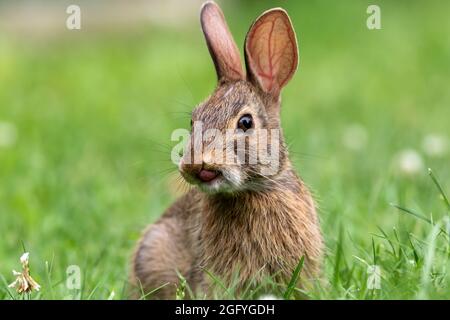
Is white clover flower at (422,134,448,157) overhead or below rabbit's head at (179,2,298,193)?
below

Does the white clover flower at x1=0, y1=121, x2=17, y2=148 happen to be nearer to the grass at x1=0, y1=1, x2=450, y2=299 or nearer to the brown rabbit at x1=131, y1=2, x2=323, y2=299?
the grass at x1=0, y1=1, x2=450, y2=299

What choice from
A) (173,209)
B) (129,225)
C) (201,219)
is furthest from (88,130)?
(201,219)

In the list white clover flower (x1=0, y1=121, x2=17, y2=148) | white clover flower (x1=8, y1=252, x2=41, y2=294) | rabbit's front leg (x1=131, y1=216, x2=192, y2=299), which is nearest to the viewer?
white clover flower (x1=8, y1=252, x2=41, y2=294)

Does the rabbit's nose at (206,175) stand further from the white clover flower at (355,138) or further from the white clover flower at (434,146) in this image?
the white clover flower at (355,138)

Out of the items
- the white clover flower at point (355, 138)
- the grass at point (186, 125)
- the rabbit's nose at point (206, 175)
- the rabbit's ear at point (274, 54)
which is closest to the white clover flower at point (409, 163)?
the grass at point (186, 125)

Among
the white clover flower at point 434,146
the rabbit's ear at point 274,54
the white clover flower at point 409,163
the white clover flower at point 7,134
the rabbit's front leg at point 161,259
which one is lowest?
the rabbit's front leg at point 161,259

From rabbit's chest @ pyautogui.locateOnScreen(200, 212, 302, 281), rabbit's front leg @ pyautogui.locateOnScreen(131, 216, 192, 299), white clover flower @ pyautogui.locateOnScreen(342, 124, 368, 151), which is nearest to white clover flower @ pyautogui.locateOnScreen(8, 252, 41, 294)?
rabbit's chest @ pyautogui.locateOnScreen(200, 212, 302, 281)
